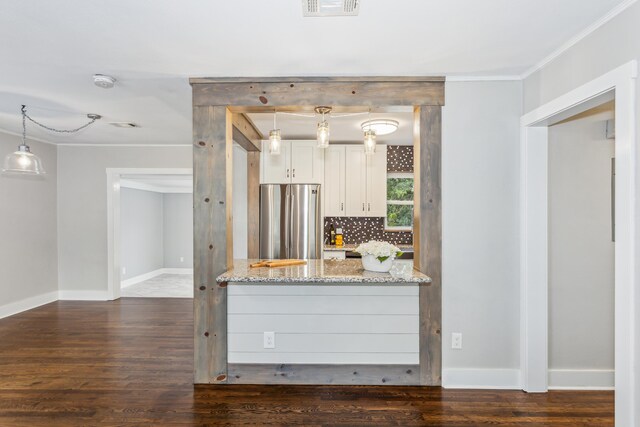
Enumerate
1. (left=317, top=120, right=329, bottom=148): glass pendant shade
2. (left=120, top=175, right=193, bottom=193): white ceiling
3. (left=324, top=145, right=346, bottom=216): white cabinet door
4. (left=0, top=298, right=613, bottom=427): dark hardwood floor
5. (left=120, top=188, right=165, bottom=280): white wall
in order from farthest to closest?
(left=120, top=188, right=165, bottom=280): white wall, (left=120, top=175, right=193, bottom=193): white ceiling, (left=324, top=145, right=346, bottom=216): white cabinet door, (left=317, top=120, right=329, bottom=148): glass pendant shade, (left=0, top=298, right=613, bottom=427): dark hardwood floor

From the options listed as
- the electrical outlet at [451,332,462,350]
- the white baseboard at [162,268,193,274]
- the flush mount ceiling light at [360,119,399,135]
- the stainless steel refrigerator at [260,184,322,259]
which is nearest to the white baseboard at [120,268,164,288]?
the white baseboard at [162,268,193,274]

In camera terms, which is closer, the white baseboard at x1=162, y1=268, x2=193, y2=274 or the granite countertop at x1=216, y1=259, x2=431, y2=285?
the granite countertop at x1=216, y1=259, x2=431, y2=285

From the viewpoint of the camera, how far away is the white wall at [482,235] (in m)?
2.89

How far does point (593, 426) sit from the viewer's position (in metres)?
2.39

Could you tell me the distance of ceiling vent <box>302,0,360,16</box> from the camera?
188 cm

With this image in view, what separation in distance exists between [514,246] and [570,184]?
27.2 inches

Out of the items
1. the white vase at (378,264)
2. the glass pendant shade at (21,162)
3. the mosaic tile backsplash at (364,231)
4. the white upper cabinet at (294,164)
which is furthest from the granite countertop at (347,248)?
the glass pendant shade at (21,162)

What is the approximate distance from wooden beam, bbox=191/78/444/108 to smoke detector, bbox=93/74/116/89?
2.06ft

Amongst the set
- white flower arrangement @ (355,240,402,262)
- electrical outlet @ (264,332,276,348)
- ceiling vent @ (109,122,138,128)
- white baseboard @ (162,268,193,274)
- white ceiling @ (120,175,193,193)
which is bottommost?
white baseboard @ (162,268,193,274)

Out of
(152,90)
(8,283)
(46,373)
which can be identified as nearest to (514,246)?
(152,90)

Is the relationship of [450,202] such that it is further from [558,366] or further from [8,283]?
[8,283]

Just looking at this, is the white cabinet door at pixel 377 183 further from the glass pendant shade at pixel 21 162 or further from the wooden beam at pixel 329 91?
the glass pendant shade at pixel 21 162

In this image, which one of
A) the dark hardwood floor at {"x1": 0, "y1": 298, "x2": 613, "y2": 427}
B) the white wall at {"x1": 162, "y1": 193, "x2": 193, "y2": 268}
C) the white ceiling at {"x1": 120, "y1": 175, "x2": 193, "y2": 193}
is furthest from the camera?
the white wall at {"x1": 162, "y1": 193, "x2": 193, "y2": 268}

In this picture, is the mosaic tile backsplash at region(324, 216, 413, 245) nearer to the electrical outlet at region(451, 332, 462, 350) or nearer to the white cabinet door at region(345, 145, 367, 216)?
the white cabinet door at region(345, 145, 367, 216)
